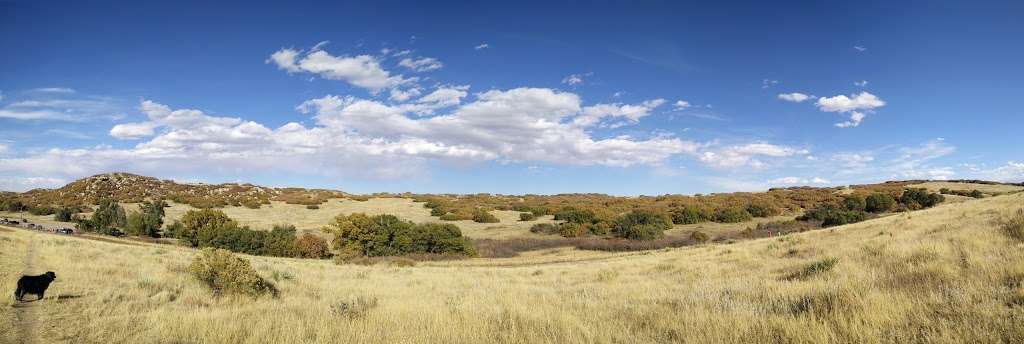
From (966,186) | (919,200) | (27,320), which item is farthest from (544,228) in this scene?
(966,186)

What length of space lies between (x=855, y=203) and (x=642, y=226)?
23.0 metres

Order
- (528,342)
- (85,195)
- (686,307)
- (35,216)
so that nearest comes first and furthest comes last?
(528,342) < (686,307) < (35,216) < (85,195)

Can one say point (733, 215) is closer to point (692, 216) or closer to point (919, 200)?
point (692, 216)

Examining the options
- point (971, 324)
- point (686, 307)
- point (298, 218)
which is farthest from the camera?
point (298, 218)

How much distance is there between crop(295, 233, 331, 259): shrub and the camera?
36.2 m

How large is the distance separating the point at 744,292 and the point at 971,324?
3964 mm

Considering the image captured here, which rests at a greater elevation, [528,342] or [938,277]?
[938,277]

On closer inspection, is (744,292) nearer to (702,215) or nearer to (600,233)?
(600,233)

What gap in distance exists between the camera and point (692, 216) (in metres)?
50.4

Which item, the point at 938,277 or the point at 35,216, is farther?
the point at 35,216

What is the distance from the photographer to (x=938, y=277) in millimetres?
7457

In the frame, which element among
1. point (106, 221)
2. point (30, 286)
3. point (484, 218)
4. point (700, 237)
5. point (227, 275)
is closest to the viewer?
point (30, 286)

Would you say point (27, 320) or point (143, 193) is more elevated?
point (143, 193)

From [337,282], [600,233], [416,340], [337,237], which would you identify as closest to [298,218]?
[337,237]
